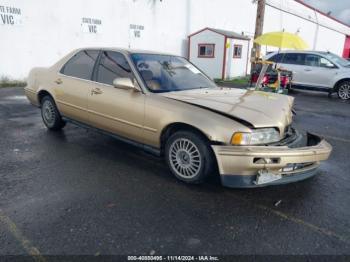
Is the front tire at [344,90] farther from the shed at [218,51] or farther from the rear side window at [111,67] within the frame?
the rear side window at [111,67]

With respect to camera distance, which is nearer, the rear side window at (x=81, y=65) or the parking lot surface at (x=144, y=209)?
the parking lot surface at (x=144, y=209)

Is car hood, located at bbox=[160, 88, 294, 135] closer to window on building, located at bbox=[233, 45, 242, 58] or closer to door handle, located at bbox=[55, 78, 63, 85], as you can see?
door handle, located at bbox=[55, 78, 63, 85]

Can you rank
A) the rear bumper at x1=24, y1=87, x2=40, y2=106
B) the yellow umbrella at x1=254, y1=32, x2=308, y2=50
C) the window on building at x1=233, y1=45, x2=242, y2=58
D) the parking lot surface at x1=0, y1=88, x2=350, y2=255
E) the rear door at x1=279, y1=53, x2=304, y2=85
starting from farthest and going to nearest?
the window on building at x1=233, y1=45, x2=242, y2=58
the rear door at x1=279, y1=53, x2=304, y2=85
the yellow umbrella at x1=254, y1=32, x2=308, y2=50
the rear bumper at x1=24, y1=87, x2=40, y2=106
the parking lot surface at x1=0, y1=88, x2=350, y2=255

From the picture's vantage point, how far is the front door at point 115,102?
12.9 ft

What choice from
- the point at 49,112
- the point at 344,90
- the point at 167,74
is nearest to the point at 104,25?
the point at 49,112

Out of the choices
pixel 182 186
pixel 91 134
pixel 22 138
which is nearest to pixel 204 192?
pixel 182 186

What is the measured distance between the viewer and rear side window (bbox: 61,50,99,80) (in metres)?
4.71

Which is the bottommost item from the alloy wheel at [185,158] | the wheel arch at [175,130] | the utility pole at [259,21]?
the alloy wheel at [185,158]

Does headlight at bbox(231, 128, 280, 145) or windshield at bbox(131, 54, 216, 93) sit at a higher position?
windshield at bbox(131, 54, 216, 93)

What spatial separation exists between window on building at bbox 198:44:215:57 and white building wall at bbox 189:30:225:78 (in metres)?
0.16

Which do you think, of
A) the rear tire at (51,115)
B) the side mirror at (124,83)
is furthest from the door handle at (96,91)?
the rear tire at (51,115)

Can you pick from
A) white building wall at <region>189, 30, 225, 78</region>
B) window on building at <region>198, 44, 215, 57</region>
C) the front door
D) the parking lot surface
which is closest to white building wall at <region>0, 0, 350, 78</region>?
white building wall at <region>189, 30, 225, 78</region>

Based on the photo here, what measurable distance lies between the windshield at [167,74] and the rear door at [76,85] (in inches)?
36.1

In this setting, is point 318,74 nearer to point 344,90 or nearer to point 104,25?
point 344,90
